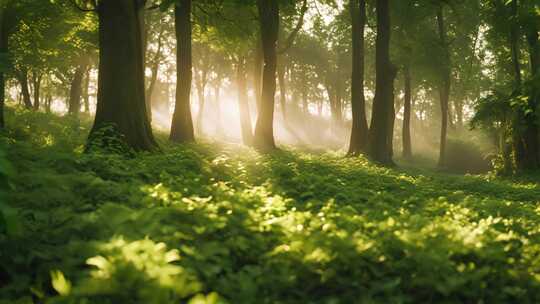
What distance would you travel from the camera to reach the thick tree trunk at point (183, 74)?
17969 millimetres

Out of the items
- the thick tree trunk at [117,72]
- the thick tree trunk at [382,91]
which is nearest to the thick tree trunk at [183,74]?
the thick tree trunk at [117,72]

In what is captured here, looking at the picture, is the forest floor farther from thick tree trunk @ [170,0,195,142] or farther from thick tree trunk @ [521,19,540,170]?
thick tree trunk @ [521,19,540,170]

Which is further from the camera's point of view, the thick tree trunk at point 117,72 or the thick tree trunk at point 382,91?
the thick tree trunk at point 382,91

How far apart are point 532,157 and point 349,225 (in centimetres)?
1811

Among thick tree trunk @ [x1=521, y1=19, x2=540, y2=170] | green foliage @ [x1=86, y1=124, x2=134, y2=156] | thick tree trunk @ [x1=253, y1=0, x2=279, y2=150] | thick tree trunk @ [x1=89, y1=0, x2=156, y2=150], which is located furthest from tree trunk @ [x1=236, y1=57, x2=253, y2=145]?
green foliage @ [x1=86, y1=124, x2=134, y2=156]

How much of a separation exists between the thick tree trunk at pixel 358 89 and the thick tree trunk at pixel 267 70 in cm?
409

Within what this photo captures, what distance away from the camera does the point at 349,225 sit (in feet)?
14.7

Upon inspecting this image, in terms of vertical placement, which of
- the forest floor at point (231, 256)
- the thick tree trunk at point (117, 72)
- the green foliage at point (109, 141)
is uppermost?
the thick tree trunk at point (117, 72)

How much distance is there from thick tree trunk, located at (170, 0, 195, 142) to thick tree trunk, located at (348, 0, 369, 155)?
25.4 ft

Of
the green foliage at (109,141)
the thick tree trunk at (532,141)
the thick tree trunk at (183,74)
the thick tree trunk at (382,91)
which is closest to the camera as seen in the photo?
the green foliage at (109,141)

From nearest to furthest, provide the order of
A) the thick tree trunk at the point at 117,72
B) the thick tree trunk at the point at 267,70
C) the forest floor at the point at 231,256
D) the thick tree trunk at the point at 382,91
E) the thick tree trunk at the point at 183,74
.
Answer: the forest floor at the point at 231,256
the thick tree trunk at the point at 117,72
the thick tree trunk at the point at 183,74
the thick tree trunk at the point at 382,91
the thick tree trunk at the point at 267,70

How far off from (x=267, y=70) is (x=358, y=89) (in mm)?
5032

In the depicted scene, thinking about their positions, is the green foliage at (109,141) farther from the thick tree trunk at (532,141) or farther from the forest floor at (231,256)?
the thick tree trunk at (532,141)

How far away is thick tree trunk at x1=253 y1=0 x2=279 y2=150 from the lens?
65.4ft
